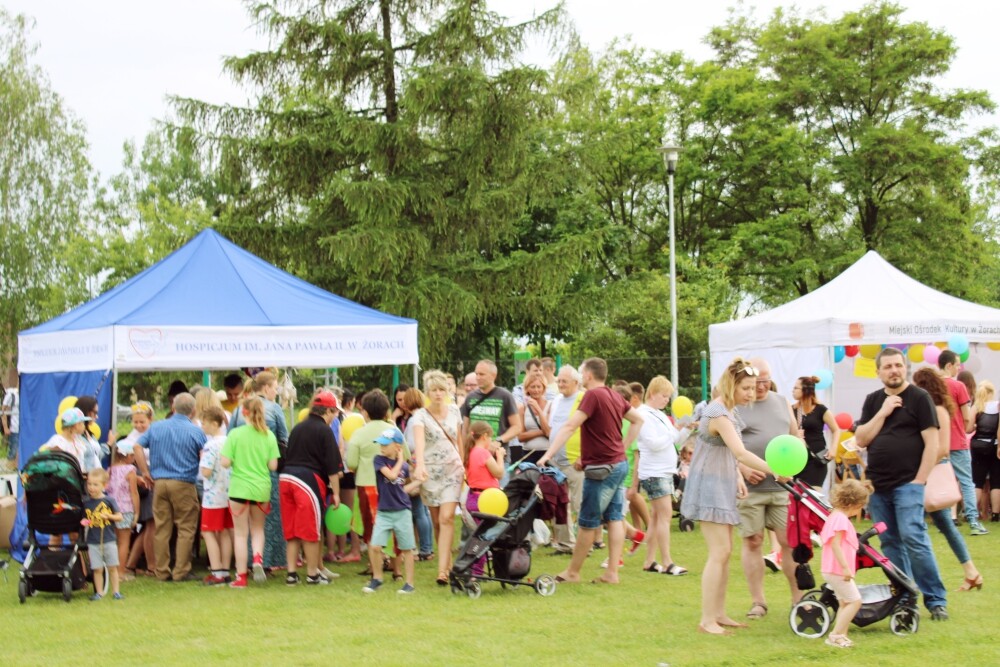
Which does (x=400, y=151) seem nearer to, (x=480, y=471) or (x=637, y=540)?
(x=637, y=540)

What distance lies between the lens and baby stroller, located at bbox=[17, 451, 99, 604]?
846 cm

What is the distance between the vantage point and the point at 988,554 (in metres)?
10.0

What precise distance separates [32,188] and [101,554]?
1071 inches

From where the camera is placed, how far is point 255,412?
29.3 ft

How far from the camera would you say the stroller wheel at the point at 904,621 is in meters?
6.62

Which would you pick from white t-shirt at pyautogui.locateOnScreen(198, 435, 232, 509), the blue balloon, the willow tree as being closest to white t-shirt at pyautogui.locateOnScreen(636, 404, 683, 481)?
white t-shirt at pyautogui.locateOnScreen(198, 435, 232, 509)

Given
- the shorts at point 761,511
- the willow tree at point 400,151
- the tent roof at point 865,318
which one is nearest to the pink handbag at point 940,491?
the shorts at point 761,511

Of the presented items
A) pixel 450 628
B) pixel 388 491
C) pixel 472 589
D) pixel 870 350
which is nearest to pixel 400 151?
pixel 870 350

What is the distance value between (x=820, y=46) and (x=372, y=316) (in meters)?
23.8

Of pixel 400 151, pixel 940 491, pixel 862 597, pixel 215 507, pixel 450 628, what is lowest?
pixel 450 628

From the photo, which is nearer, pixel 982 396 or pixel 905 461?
pixel 905 461

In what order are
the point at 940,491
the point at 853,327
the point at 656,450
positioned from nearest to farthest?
the point at 940,491 → the point at 656,450 → the point at 853,327

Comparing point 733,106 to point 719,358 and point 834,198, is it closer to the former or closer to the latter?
point 834,198

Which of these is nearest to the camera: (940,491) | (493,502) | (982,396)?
(940,491)
